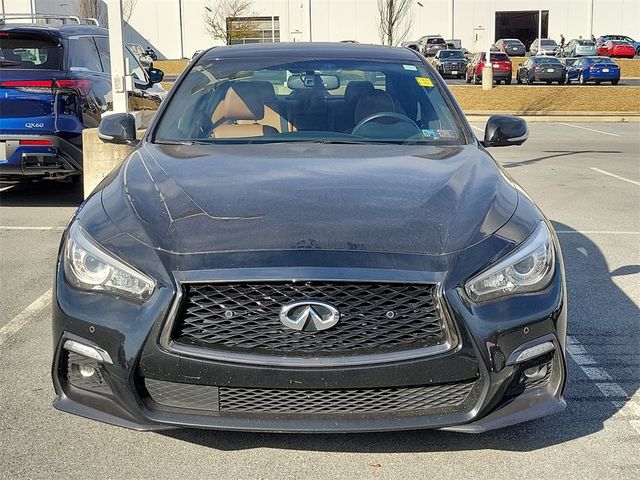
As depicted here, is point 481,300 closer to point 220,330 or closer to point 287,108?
point 220,330

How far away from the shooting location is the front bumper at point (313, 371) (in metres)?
3.05

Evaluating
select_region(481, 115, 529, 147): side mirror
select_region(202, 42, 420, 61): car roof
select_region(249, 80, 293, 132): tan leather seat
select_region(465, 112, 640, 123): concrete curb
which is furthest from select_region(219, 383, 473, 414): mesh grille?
select_region(465, 112, 640, 123): concrete curb

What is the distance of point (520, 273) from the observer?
3.27 meters

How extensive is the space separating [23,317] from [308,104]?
2156mm

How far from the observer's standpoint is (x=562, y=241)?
7.71 metres

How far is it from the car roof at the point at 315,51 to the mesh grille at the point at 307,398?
2.71 m

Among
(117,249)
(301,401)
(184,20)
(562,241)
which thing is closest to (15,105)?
(562,241)

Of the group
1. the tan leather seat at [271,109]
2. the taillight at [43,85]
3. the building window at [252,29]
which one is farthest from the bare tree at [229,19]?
the tan leather seat at [271,109]

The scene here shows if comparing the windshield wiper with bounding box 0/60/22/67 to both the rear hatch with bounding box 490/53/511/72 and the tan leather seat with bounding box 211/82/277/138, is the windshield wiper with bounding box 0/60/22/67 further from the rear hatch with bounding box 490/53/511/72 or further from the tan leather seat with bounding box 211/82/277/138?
the rear hatch with bounding box 490/53/511/72

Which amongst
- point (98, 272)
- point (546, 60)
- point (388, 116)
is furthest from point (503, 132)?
point (546, 60)

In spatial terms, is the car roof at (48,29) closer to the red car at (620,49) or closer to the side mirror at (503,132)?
the side mirror at (503,132)

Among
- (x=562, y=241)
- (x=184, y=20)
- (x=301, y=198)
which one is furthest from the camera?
(x=184, y=20)

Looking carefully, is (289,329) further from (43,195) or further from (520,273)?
(43,195)

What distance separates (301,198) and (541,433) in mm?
1392
